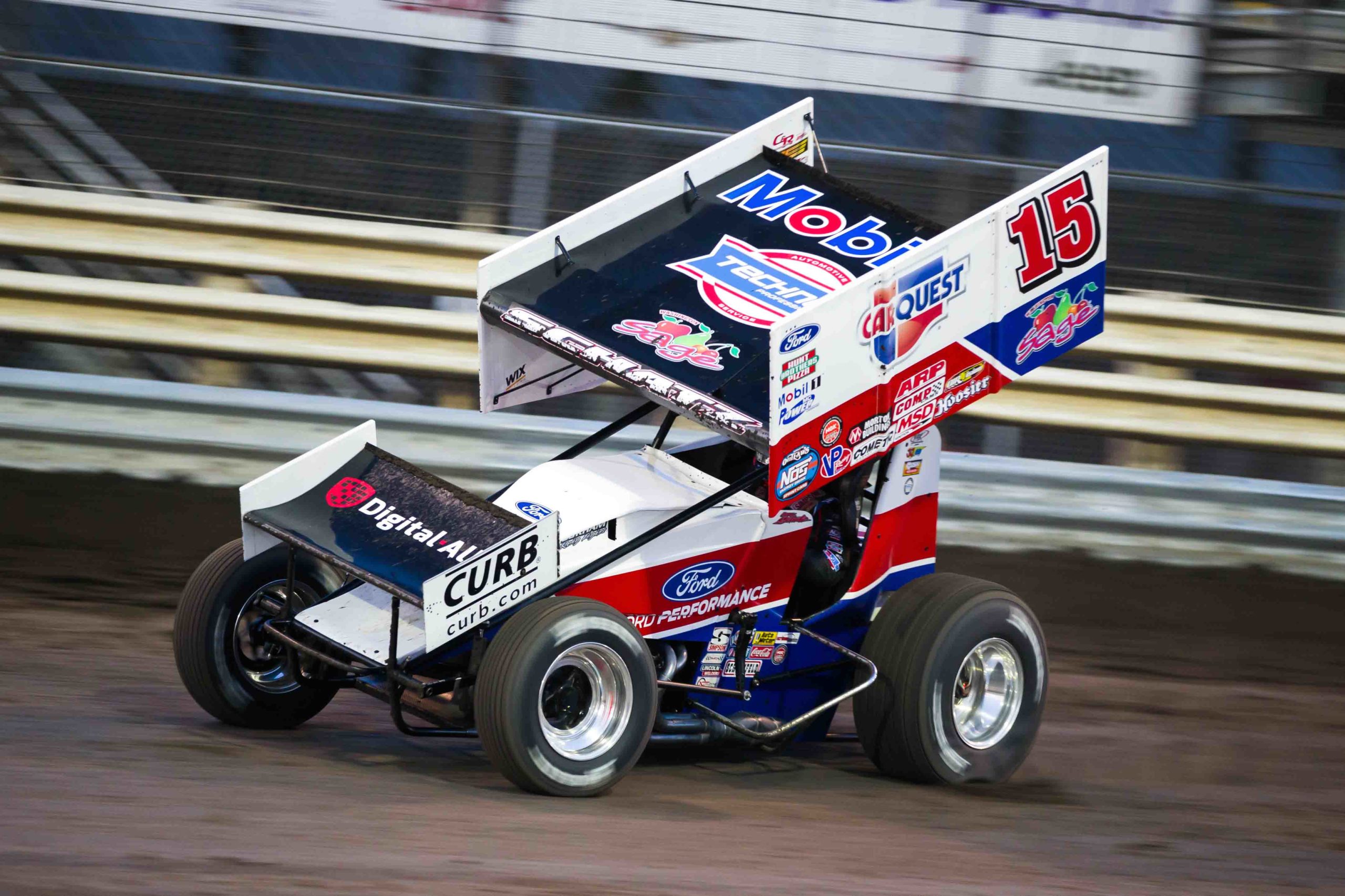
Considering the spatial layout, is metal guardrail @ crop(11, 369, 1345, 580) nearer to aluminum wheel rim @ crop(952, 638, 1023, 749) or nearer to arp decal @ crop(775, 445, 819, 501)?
aluminum wheel rim @ crop(952, 638, 1023, 749)

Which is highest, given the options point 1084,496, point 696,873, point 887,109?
point 887,109

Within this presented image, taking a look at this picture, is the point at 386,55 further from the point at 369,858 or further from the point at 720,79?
the point at 369,858

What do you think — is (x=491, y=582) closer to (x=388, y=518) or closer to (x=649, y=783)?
(x=388, y=518)

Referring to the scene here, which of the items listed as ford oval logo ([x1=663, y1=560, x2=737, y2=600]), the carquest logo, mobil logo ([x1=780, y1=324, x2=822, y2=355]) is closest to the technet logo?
the carquest logo

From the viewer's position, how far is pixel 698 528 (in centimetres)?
543

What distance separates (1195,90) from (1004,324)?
12.4 feet

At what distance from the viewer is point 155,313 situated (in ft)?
27.4

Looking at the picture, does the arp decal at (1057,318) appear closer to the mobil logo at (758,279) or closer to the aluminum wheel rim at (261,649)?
the mobil logo at (758,279)

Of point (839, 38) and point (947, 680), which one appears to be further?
point (839, 38)

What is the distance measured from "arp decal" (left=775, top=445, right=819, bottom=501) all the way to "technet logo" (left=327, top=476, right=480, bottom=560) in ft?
3.12

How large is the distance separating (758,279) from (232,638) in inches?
87.5

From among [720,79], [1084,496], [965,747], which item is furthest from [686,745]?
[720,79]

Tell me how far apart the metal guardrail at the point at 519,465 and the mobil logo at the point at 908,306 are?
2.80 meters

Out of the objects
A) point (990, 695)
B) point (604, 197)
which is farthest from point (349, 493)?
point (604, 197)
